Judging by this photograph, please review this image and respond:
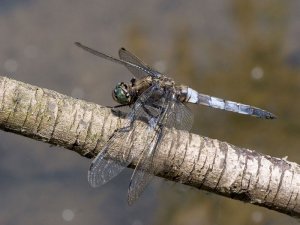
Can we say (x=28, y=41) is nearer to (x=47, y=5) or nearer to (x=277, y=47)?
(x=47, y=5)

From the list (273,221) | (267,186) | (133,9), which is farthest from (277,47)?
(267,186)

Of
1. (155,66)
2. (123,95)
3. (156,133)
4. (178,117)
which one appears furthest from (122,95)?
(155,66)

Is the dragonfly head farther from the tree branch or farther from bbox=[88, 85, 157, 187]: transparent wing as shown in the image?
the tree branch

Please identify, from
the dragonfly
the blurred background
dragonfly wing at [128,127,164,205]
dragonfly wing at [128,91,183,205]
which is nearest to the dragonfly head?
the dragonfly

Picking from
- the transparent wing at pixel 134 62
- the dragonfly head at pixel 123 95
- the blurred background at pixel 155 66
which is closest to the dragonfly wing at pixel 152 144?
the dragonfly head at pixel 123 95

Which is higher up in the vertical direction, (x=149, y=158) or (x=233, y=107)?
(x=233, y=107)

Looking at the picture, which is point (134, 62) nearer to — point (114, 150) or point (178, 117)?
point (178, 117)
